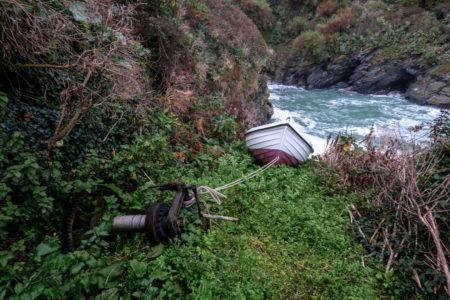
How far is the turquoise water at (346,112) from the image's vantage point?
38.5 ft

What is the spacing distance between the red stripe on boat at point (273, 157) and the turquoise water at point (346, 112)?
14.3 feet

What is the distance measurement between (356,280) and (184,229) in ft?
7.27

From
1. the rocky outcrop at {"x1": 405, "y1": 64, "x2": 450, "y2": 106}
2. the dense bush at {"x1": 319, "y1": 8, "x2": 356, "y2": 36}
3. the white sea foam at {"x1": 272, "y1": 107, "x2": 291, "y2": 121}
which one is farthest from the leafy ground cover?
the dense bush at {"x1": 319, "y1": 8, "x2": 356, "y2": 36}

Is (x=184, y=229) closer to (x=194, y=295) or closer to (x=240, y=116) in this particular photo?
(x=194, y=295)

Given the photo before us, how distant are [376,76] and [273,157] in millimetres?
19759

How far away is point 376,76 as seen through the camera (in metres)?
19.0

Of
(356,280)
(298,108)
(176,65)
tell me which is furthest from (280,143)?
(298,108)

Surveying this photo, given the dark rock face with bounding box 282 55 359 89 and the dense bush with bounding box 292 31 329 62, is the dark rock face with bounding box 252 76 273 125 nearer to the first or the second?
the dark rock face with bounding box 282 55 359 89

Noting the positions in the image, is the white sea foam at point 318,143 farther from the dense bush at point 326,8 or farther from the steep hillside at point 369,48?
the dense bush at point 326,8

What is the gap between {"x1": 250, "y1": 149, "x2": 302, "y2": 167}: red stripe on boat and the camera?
516 centimetres

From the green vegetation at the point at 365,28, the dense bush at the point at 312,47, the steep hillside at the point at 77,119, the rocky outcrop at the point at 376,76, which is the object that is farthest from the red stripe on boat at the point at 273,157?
the dense bush at the point at 312,47

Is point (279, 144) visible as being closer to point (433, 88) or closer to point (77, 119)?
point (77, 119)

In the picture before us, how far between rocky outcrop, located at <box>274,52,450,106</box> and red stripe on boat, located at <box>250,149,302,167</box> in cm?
1406

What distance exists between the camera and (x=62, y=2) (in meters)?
3.05
